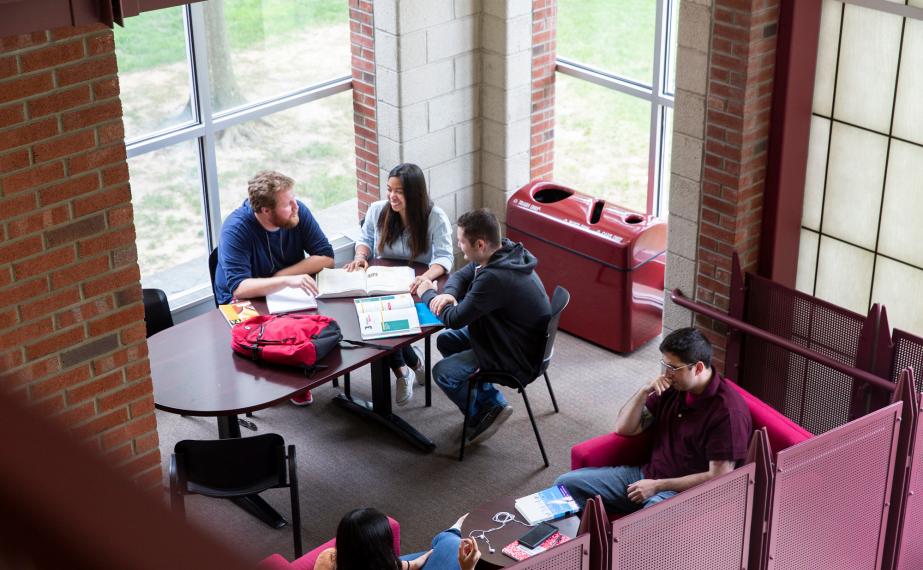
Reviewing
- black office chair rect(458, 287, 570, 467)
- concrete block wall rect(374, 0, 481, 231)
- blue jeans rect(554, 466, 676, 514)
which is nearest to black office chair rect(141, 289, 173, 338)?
black office chair rect(458, 287, 570, 467)

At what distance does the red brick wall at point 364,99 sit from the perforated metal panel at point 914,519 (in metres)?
4.27

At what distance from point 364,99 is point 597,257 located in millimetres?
1994

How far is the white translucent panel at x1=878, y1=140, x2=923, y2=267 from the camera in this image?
17.2 feet

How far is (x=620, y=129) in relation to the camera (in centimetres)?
767

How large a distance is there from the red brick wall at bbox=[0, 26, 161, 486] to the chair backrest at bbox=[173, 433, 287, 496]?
2.95 feet

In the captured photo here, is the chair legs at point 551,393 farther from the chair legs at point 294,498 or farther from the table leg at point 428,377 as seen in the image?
the chair legs at point 294,498

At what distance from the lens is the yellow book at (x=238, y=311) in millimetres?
5660

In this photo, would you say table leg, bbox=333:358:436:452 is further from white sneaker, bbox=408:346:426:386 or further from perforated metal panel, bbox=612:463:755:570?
perforated metal panel, bbox=612:463:755:570

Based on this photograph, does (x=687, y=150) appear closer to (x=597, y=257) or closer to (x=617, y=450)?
(x=597, y=257)

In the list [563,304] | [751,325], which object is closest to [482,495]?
[563,304]

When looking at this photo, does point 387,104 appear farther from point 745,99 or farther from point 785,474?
point 785,474

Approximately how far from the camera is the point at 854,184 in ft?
18.2

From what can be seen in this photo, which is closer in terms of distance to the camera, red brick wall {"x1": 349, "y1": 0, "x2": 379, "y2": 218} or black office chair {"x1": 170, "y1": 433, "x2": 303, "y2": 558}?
black office chair {"x1": 170, "y1": 433, "x2": 303, "y2": 558}

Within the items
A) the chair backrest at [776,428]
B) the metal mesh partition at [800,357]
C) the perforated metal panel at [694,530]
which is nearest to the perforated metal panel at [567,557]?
the perforated metal panel at [694,530]
